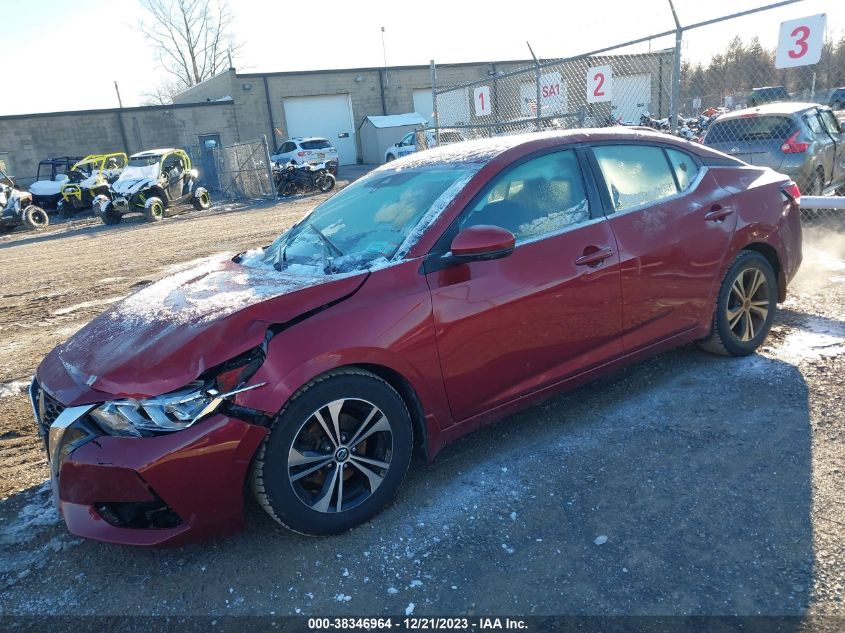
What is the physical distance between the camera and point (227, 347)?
2627 mm

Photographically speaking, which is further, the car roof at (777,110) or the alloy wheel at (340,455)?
the car roof at (777,110)

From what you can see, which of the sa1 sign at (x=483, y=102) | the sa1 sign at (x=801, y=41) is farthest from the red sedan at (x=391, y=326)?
the sa1 sign at (x=483, y=102)

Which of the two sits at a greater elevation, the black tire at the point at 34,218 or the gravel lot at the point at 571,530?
the black tire at the point at 34,218

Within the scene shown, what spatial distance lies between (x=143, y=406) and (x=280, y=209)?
16500 millimetres

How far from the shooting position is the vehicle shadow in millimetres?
2465

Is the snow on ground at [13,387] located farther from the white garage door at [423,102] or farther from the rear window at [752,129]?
the white garage door at [423,102]

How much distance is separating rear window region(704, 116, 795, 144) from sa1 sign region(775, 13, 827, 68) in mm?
2788

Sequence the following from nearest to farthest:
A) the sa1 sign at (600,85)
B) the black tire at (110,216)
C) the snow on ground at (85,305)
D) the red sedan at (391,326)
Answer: the red sedan at (391,326) → the snow on ground at (85,305) → the sa1 sign at (600,85) → the black tire at (110,216)

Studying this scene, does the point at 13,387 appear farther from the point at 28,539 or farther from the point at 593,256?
the point at 593,256

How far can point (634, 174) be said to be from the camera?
395 centimetres

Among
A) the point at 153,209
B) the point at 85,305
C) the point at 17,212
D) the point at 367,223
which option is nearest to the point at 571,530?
the point at 367,223

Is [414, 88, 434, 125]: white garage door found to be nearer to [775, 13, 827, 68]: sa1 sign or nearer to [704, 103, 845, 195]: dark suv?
[704, 103, 845, 195]: dark suv

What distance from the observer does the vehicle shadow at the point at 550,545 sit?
8.09ft

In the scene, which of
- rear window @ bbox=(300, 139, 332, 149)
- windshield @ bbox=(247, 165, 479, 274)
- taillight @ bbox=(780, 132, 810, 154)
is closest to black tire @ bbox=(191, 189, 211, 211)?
rear window @ bbox=(300, 139, 332, 149)
